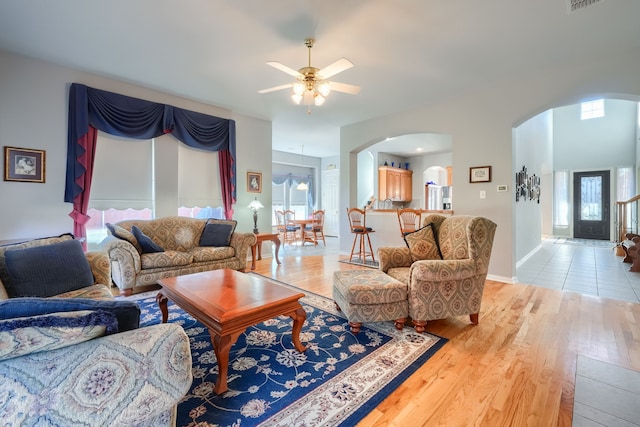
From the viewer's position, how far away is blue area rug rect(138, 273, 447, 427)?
1467mm

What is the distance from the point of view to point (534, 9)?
8.13 feet

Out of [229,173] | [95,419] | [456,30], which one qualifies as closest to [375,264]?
[229,173]

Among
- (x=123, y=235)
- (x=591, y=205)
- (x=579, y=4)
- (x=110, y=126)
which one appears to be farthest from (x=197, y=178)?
(x=591, y=205)

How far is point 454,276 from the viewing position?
2.35 metres

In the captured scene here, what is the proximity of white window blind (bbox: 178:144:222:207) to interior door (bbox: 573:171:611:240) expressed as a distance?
10.4 metres

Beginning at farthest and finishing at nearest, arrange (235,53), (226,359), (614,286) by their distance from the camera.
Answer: (614,286) → (235,53) → (226,359)

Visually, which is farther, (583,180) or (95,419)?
(583,180)

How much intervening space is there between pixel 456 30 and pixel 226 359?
3464 millimetres

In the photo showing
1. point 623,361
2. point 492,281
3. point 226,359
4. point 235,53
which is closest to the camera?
point 226,359

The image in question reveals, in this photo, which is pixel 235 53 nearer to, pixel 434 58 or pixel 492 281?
pixel 434 58

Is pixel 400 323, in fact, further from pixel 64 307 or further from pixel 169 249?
pixel 169 249

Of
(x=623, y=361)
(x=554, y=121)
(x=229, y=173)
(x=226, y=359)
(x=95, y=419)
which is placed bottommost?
(x=623, y=361)

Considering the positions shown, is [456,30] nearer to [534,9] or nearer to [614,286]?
[534,9]

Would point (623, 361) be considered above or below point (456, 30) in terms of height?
below
